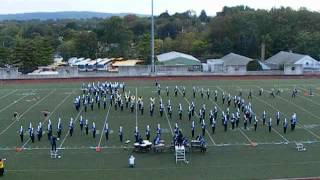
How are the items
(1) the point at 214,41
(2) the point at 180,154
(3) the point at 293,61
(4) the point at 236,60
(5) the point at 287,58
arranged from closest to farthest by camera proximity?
(2) the point at 180,154, (3) the point at 293,61, (5) the point at 287,58, (4) the point at 236,60, (1) the point at 214,41

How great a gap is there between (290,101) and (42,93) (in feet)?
44.0

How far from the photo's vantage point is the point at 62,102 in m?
28.2

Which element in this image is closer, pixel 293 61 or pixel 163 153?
pixel 163 153

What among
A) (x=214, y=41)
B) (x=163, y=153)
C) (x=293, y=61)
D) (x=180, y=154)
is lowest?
(x=163, y=153)

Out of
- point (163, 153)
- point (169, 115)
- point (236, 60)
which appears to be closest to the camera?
point (163, 153)

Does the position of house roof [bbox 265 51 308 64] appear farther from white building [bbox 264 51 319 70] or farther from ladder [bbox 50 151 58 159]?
ladder [bbox 50 151 58 159]

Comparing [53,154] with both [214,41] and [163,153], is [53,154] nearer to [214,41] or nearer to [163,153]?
[163,153]

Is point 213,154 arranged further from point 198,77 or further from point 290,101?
point 198,77

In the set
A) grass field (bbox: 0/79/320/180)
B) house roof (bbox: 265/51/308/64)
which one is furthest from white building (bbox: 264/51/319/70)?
grass field (bbox: 0/79/320/180)

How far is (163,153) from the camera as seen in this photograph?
17125mm

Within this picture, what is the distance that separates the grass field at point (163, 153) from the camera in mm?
14930

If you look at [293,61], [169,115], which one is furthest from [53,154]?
[293,61]

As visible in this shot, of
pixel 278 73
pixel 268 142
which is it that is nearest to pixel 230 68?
pixel 278 73

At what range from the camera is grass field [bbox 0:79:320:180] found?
14930mm
